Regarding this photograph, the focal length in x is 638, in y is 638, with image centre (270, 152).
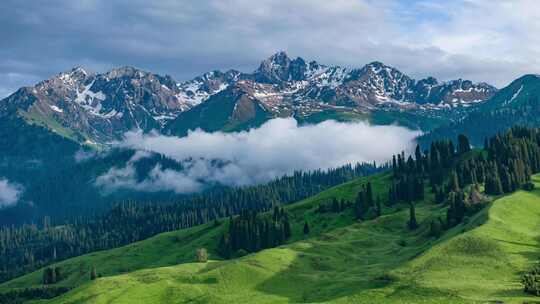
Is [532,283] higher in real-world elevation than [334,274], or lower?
higher

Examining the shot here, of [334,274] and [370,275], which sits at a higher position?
[370,275]

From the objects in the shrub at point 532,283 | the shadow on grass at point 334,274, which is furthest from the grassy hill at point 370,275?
the shrub at point 532,283

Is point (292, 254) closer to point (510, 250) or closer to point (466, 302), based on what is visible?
point (510, 250)

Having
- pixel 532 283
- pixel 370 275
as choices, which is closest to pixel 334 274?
pixel 370 275

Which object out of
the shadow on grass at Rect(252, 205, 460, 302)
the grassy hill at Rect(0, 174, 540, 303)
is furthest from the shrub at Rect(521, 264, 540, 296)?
the shadow on grass at Rect(252, 205, 460, 302)

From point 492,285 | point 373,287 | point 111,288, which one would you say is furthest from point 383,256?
point 111,288

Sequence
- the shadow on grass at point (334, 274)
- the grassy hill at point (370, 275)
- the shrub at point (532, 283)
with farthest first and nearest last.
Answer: the shadow on grass at point (334, 274) → the grassy hill at point (370, 275) → the shrub at point (532, 283)

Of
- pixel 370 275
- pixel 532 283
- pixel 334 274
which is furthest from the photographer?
pixel 334 274

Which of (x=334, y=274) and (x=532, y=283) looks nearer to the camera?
(x=532, y=283)

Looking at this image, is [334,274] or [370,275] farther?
[334,274]

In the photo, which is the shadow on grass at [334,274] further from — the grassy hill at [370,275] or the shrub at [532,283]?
the shrub at [532,283]

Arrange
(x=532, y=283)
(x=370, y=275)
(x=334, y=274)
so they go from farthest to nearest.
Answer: (x=334, y=274) < (x=370, y=275) < (x=532, y=283)

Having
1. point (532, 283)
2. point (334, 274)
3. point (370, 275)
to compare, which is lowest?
point (334, 274)

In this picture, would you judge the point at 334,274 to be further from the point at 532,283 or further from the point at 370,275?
the point at 532,283
